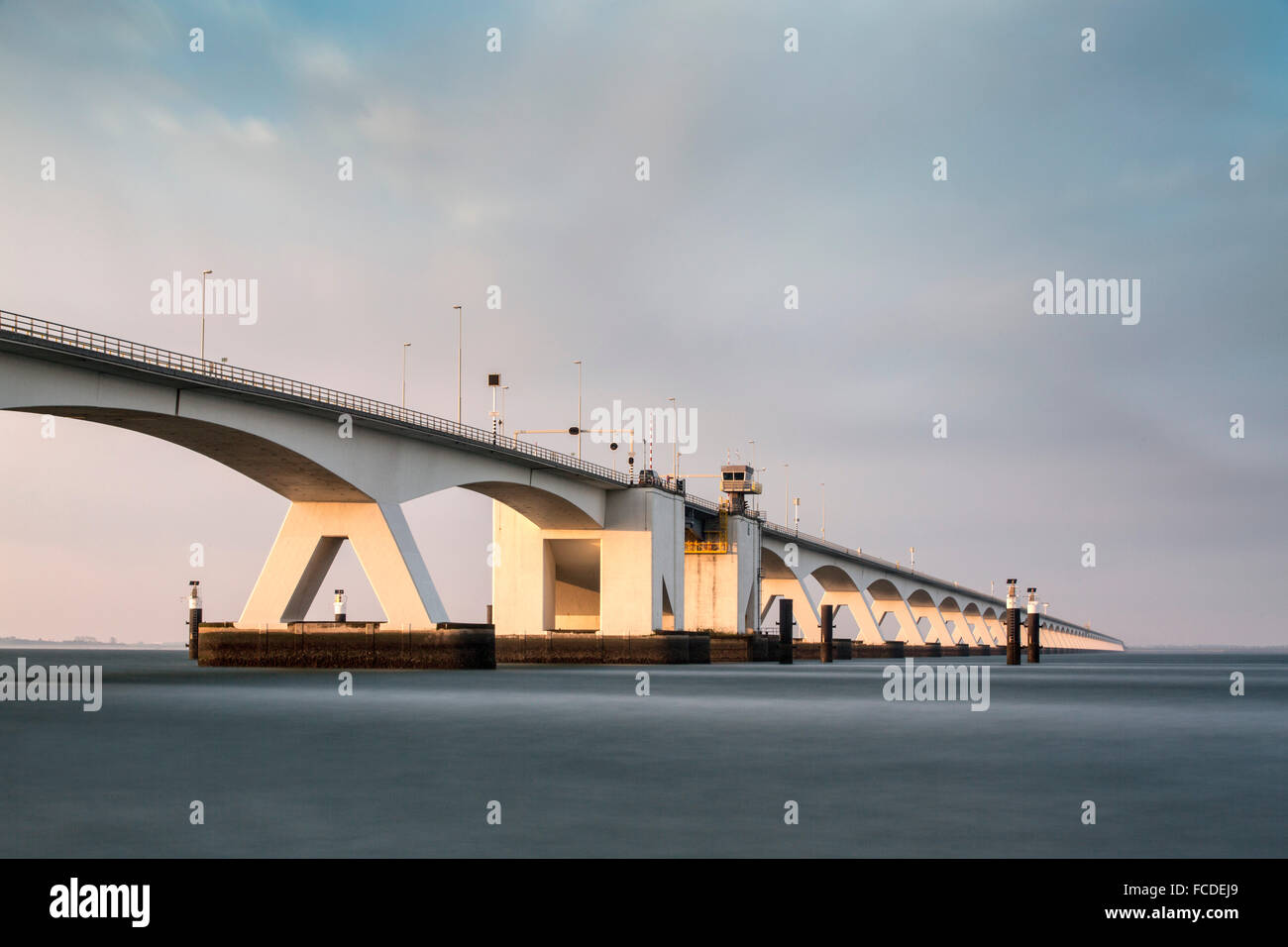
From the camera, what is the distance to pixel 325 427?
50.5 m

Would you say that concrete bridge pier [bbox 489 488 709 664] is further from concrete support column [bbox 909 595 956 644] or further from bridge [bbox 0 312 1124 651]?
concrete support column [bbox 909 595 956 644]

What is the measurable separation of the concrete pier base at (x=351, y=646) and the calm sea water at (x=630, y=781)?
2436cm

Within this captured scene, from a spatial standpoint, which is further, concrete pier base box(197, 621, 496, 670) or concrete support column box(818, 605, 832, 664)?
concrete support column box(818, 605, 832, 664)

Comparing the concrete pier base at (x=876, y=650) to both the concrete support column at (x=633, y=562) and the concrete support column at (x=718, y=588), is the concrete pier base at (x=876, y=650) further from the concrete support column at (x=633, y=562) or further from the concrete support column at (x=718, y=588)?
the concrete support column at (x=633, y=562)

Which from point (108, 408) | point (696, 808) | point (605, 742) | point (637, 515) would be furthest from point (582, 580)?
point (696, 808)

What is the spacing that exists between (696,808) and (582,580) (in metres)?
75.4

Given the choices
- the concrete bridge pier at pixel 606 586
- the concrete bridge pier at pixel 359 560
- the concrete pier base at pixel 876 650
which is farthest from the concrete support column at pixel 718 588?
the concrete pier base at pixel 876 650

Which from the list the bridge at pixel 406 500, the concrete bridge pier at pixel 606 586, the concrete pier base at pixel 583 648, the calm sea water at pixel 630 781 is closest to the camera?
the calm sea water at pixel 630 781

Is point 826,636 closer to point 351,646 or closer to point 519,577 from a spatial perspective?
point 519,577

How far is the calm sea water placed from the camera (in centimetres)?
1049

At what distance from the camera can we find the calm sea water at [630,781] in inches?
413

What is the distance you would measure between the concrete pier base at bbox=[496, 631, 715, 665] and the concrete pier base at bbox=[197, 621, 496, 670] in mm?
20229

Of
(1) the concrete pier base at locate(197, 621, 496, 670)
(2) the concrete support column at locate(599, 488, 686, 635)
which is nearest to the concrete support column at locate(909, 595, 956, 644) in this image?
(2) the concrete support column at locate(599, 488, 686, 635)

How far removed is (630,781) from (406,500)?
140ft
